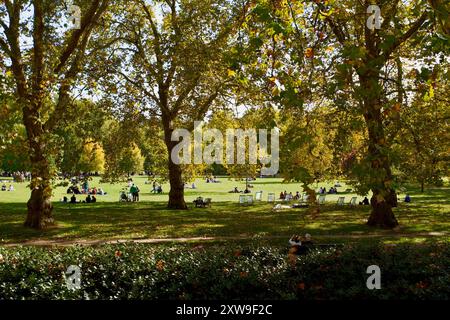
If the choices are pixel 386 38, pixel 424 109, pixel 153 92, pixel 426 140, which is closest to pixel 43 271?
pixel 386 38

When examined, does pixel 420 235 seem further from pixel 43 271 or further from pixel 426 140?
pixel 43 271

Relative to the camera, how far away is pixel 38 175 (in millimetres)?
14680

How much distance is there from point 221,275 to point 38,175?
385 inches

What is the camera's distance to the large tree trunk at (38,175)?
14.8m

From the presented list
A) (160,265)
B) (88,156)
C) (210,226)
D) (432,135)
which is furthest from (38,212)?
(432,135)

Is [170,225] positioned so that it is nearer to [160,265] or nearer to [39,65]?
[39,65]

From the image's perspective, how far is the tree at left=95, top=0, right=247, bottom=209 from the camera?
20672 millimetres

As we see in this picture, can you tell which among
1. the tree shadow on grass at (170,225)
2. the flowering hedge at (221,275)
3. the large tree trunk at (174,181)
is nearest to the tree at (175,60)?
the large tree trunk at (174,181)

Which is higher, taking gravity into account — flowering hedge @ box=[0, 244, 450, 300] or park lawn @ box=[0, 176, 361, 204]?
flowering hedge @ box=[0, 244, 450, 300]

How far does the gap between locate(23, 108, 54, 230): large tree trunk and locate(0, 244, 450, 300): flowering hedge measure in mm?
6578

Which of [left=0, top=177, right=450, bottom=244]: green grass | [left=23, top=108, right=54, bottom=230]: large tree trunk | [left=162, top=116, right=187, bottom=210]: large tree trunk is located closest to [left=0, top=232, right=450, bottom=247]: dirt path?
[left=0, top=177, right=450, bottom=244]: green grass

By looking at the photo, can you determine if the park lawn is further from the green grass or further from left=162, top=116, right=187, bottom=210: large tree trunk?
left=162, top=116, right=187, bottom=210: large tree trunk

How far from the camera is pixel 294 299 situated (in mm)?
6289

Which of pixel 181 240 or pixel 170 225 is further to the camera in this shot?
pixel 170 225
